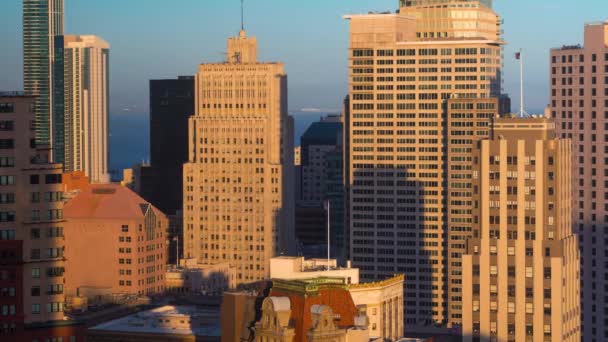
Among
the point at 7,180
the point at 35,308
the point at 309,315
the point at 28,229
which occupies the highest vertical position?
the point at 7,180

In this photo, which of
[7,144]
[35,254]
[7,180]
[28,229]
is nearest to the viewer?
[35,254]

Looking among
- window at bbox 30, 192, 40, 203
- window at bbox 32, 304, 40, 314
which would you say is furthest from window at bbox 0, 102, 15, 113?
window at bbox 32, 304, 40, 314

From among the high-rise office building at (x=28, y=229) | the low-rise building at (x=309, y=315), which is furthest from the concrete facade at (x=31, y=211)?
the low-rise building at (x=309, y=315)

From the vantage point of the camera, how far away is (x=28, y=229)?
176750 mm

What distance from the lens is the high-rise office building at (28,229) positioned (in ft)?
573

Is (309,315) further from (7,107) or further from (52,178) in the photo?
(7,107)

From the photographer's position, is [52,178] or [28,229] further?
[52,178]

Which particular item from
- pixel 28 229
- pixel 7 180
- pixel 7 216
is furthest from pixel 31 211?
pixel 7 180

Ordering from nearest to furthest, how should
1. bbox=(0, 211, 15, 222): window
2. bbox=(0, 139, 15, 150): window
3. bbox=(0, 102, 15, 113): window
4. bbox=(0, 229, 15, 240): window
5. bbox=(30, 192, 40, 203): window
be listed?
1. bbox=(0, 229, 15, 240): window
2. bbox=(0, 211, 15, 222): window
3. bbox=(30, 192, 40, 203): window
4. bbox=(0, 139, 15, 150): window
5. bbox=(0, 102, 15, 113): window

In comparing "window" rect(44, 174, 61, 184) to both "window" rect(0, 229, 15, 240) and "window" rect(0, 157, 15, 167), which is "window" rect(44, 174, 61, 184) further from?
"window" rect(0, 229, 15, 240)

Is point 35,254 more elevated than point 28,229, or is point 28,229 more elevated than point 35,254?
point 28,229

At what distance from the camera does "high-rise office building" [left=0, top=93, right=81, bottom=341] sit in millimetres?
174625

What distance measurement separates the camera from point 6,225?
17650 cm

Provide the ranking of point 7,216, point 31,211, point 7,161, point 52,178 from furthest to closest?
point 52,178
point 7,161
point 31,211
point 7,216
